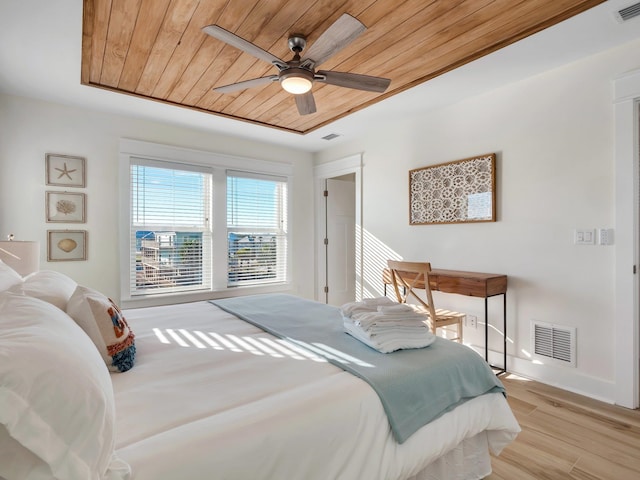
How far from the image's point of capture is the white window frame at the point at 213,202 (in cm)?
351

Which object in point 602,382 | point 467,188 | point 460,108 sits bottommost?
point 602,382

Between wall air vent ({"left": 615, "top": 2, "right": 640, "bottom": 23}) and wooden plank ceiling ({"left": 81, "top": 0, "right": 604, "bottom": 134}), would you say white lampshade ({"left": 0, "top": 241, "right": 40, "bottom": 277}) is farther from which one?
wall air vent ({"left": 615, "top": 2, "right": 640, "bottom": 23})

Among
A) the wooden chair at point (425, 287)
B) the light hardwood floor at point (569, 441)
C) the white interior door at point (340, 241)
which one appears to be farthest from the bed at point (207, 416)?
the white interior door at point (340, 241)

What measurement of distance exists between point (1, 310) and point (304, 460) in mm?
927

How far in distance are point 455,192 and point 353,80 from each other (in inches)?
66.0

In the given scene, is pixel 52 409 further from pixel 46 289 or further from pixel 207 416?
pixel 46 289

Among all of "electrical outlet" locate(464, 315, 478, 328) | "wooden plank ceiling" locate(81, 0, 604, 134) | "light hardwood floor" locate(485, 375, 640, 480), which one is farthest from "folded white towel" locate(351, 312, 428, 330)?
"electrical outlet" locate(464, 315, 478, 328)

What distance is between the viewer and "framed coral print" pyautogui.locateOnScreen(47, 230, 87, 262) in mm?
3141

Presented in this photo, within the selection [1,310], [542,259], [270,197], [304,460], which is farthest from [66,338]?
[270,197]

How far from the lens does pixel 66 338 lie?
880mm

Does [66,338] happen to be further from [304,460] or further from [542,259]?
[542,259]

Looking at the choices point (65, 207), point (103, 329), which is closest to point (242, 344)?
point (103, 329)

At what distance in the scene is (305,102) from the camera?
243 centimetres

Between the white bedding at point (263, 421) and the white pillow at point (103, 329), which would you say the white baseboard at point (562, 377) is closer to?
the white bedding at point (263, 421)
